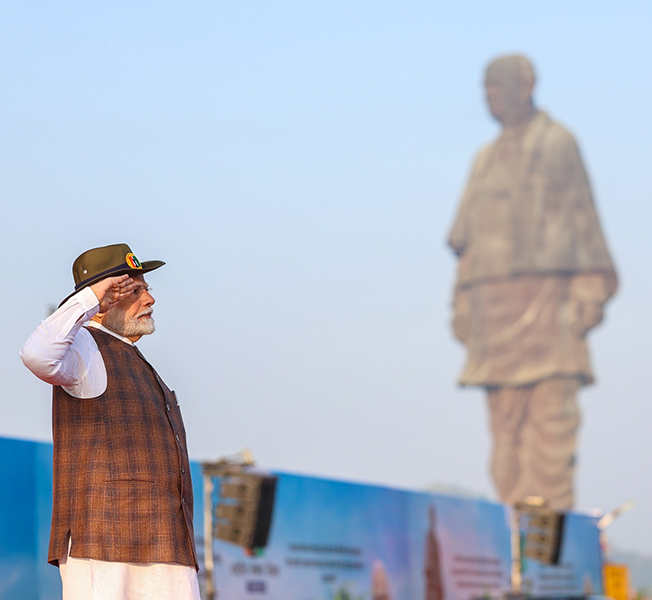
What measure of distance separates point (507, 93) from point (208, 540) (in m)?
40.9

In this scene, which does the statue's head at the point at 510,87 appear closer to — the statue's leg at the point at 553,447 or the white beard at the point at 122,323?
the statue's leg at the point at 553,447

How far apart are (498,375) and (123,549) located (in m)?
44.3

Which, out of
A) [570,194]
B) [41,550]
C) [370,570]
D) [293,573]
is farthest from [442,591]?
[570,194]

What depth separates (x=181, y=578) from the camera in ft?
11.3

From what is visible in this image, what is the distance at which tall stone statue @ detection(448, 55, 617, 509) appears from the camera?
150 ft

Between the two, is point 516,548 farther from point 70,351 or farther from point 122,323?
point 70,351

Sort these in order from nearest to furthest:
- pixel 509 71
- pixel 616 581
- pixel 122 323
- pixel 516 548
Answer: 1. pixel 122 323
2. pixel 516 548
3. pixel 616 581
4. pixel 509 71

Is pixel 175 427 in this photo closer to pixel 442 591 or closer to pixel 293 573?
pixel 293 573

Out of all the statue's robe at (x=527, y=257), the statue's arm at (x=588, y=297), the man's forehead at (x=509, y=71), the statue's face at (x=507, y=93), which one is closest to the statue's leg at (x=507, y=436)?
the statue's robe at (x=527, y=257)

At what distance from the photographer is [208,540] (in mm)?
8508

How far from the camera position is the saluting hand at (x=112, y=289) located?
347cm

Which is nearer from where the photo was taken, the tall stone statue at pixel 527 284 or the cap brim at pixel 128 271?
the cap brim at pixel 128 271

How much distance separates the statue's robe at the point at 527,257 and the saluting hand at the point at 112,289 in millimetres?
43471

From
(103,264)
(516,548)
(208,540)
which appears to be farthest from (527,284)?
(103,264)
